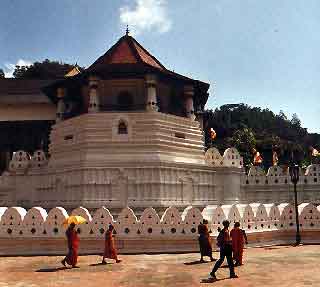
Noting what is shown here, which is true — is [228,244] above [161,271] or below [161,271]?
above

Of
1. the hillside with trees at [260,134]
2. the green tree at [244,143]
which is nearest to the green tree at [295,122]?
the hillside with trees at [260,134]

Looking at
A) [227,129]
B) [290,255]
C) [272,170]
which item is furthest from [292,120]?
[290,255]

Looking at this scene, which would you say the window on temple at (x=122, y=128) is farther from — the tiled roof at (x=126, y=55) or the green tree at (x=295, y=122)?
the green tree at (x=295, y=122)

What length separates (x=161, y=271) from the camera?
1123cm

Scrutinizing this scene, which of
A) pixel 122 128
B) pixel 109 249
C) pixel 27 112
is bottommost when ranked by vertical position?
pixel 109 249

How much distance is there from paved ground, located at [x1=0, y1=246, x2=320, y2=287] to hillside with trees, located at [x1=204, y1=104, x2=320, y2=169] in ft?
95.3

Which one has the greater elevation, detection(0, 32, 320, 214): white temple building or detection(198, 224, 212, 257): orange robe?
detection(0, 32, 320, 214): white temple building

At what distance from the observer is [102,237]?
1465 centimetres

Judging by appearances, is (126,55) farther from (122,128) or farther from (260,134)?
(260,134)

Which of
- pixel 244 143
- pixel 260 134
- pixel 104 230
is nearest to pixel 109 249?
pixel 104 230

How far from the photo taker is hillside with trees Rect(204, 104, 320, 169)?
53281 millimetres

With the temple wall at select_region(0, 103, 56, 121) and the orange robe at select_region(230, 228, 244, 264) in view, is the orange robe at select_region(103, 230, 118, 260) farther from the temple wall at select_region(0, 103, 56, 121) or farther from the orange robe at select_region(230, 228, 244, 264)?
the temple wall at select_region(0, 103, 56, 121)

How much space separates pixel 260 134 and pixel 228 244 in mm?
64245

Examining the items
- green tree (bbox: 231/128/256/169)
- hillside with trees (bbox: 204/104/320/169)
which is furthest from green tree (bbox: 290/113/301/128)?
green tree (bbox: 231/128/256/169)
